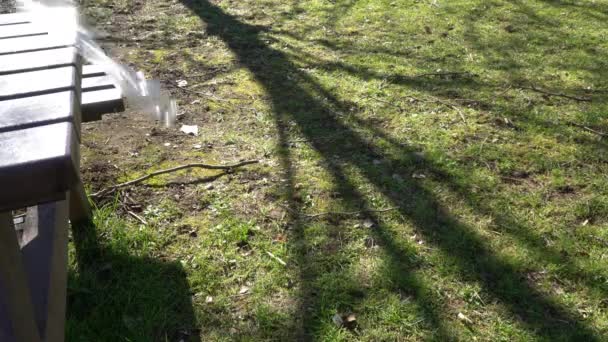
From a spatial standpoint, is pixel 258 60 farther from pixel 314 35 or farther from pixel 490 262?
pixel 490 262

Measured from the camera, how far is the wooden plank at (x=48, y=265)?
204 cm

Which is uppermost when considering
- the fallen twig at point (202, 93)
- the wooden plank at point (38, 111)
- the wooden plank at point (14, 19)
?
the wooden plank at point (38, 111)

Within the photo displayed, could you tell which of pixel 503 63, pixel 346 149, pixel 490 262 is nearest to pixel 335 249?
pixel 490 262

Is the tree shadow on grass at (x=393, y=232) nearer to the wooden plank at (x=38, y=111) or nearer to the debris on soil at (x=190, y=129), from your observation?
the debris on soil at (x=190, y=129)

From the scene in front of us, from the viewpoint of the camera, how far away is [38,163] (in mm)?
1430

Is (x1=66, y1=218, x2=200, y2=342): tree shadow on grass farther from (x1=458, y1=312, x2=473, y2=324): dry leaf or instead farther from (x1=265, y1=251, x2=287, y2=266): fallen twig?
(x1=458, y1=312, x2=473, y2=324): dry leaf

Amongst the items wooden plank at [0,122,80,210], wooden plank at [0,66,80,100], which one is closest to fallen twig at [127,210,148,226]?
wooden plank at [0,66,80,100]

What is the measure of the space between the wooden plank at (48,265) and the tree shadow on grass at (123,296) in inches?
9.0

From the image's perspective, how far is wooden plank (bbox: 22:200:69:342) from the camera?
204cm

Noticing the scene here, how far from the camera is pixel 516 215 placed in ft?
10.3

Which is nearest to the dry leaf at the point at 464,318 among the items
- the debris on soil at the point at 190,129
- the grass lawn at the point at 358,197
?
the grass lawn at the point at 358,197

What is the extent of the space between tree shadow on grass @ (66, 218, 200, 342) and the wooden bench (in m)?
0.23

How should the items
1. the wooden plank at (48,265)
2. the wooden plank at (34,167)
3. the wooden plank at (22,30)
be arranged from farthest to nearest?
1. the wooden plank at (22,30)
2. the wooden plank at (48,265)
3. the wooden plank at (34,167)

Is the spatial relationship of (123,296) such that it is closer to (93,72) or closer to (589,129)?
(93,72)
